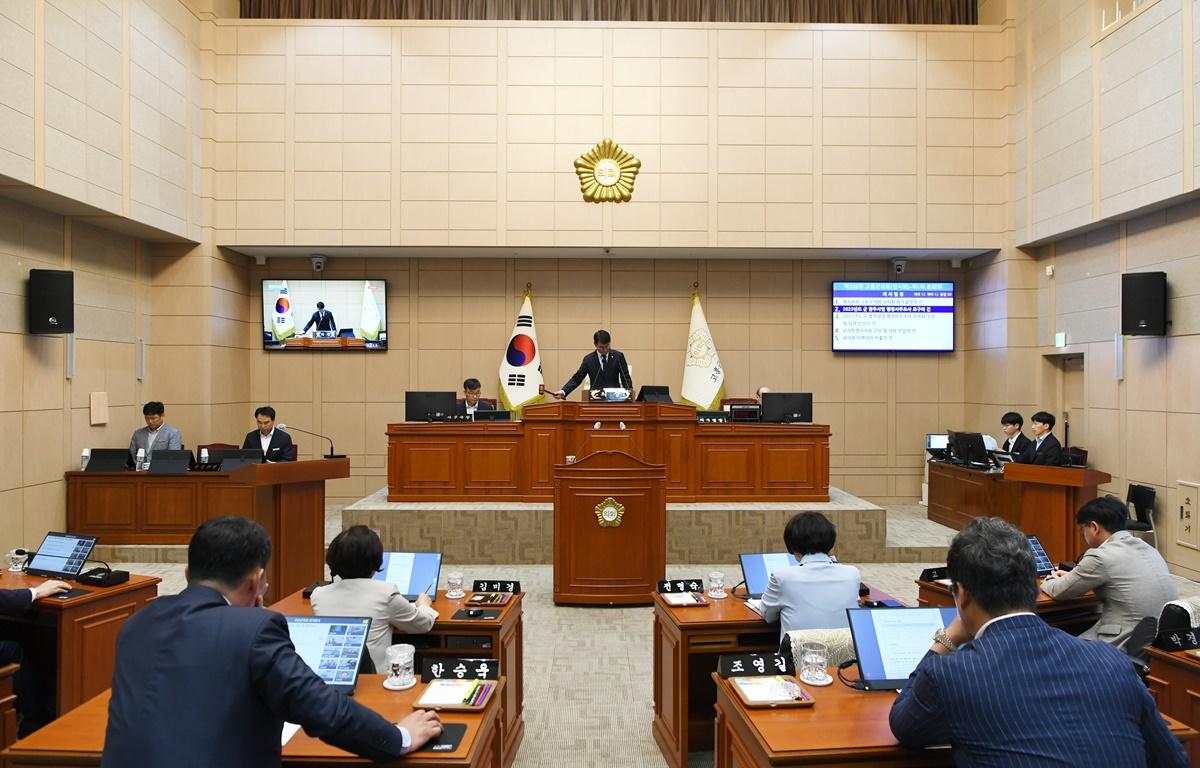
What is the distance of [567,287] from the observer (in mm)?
10992

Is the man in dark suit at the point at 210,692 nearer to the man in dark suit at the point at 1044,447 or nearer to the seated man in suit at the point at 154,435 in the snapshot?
the man in dark suit at the point at 1044,447

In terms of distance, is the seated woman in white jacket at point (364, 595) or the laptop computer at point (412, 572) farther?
the laptop computer at point (412, 572)

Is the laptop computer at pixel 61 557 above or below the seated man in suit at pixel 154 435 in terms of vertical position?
below

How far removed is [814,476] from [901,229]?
4.01 m

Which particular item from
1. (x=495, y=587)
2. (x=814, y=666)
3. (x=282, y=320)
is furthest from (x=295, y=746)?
(x=282, y=320)

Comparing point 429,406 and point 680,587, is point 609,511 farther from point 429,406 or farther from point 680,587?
point 429,406

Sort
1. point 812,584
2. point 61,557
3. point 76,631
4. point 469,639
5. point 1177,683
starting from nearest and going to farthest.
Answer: point 1177,683 → point 812,584 → point 469,639 → point 76,631 → point 61,557

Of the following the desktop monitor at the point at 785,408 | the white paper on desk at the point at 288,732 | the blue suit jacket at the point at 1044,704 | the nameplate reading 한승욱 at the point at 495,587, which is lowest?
the nameplate reading 한승욱 at the point at 495,587

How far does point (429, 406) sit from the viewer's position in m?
8.19

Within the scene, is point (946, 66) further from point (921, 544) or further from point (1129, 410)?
point (921, 544)

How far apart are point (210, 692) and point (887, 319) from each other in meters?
10.7

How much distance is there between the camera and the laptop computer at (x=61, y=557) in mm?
4086

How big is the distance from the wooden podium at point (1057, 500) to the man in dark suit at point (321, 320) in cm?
878

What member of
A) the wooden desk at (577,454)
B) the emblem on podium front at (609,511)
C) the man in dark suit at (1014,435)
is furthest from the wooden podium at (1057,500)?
the emblem on podium front at (609,511)
